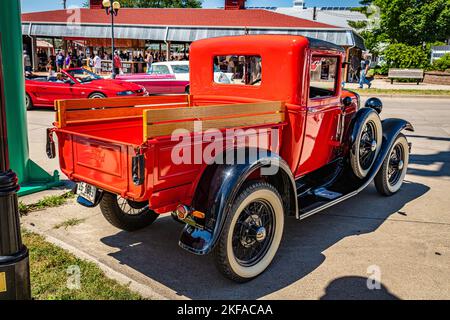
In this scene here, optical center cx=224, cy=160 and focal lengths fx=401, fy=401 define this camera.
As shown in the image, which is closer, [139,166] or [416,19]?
[139,166]

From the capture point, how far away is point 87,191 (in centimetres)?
345

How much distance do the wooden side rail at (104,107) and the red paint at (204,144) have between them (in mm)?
82

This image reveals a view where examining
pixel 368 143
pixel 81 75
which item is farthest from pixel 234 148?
pixel 81 75

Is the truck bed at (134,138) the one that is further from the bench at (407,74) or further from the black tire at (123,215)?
the bench at (407,74)

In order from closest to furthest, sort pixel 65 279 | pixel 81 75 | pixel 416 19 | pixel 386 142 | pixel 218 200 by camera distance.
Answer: pixel 218 200 → pixel 65 279 → pixel 386 142 → pixel 81 75 → pixel 416 19

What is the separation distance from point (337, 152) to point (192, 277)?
7.99 feet

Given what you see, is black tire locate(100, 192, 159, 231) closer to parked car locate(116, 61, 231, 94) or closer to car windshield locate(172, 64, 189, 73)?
parked car locate(116, 61, 231, 94)

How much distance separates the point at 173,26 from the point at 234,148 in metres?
24.3

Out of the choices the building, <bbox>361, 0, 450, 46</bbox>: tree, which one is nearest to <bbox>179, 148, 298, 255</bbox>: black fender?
the building

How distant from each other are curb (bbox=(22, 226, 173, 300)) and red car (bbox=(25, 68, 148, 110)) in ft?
27.8

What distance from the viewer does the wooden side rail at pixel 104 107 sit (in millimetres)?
3455

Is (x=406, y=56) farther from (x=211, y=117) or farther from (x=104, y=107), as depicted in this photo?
(x=211, y=117)

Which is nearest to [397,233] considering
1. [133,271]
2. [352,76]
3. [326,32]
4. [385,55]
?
[133,271]

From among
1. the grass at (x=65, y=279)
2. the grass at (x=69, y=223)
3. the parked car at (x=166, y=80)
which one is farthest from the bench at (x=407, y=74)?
the grass at (x=65, y=279)
